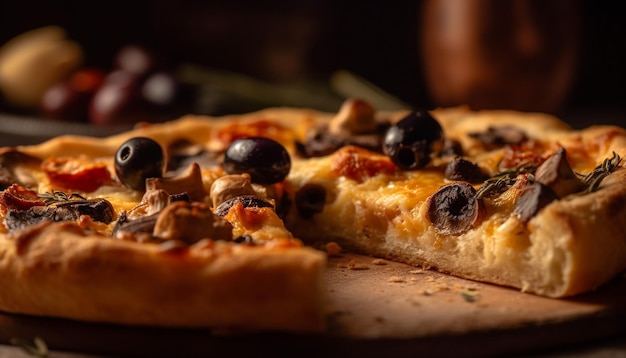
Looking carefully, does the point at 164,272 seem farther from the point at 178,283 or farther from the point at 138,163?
the point at 138,163

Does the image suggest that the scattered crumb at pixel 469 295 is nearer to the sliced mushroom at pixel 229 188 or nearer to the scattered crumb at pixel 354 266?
the scattered crumb at pixel 354 266

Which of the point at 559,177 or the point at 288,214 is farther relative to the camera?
the point at 288,214

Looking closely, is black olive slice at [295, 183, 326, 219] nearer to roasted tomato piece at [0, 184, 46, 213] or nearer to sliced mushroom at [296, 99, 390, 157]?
sliced mushroom at [296, 99, 390, 157]

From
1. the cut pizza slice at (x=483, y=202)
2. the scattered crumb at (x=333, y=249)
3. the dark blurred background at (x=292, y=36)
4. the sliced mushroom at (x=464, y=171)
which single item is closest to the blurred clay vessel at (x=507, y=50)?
the dark blurred background at (x=292, y=36)

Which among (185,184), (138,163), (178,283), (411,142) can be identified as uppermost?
(411,142)

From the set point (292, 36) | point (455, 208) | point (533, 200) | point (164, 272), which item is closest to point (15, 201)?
point (164, 272)

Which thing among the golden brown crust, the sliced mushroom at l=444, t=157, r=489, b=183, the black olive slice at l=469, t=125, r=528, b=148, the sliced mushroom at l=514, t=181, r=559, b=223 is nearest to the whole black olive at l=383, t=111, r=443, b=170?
the sliced mushroom at l=444, t=157, r=489, b=183

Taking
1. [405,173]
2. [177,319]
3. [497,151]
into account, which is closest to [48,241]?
[177,319]
